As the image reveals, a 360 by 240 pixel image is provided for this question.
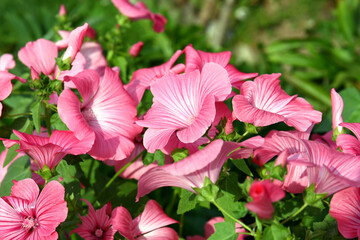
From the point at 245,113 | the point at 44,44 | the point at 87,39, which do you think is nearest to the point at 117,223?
the point at 245,113

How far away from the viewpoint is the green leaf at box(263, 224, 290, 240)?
48 cm

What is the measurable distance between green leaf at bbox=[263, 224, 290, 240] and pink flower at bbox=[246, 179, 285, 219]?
5 cm

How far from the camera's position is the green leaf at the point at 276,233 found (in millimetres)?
478

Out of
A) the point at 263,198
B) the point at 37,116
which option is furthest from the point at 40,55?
the point at 263,198

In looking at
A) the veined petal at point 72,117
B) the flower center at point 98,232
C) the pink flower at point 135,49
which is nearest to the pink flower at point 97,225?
the flower center at point 98,232

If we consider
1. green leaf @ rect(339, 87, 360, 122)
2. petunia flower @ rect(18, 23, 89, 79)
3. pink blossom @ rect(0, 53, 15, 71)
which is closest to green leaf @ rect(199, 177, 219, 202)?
petunia flower @ rect(18, 23, 89, 79)

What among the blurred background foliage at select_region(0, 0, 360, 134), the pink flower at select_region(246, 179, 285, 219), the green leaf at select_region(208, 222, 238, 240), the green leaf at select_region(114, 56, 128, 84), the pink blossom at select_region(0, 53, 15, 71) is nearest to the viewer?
the pink flower at select_region(246, 179, 285, 219)

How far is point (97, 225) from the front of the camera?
612 millimetres

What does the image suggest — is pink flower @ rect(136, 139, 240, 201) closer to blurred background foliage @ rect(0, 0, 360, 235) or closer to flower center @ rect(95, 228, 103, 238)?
flower center @ rect(95, 228, 103, 238)

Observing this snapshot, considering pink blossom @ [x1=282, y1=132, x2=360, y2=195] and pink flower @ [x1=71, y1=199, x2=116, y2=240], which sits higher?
pink blossom @ [x1=282, y1=132, x2=360, y2=195]

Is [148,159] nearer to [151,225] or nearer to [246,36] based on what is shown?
[151,225]

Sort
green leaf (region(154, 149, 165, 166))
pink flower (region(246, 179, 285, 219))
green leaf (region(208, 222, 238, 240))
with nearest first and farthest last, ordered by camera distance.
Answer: pink flower (region(246, 179, 285, 219)) < green leaf (region(208, 222, 238, 240)) < green leaf (region(154, 149, 165, 166))

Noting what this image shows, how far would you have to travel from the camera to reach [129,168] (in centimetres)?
78

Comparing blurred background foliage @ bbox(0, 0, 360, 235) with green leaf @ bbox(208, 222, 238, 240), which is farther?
blurred background foliage @ bbox(0, 0, 360, 235)
